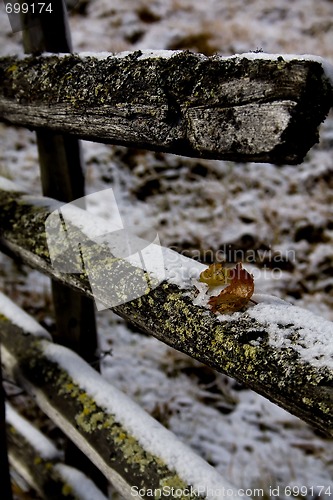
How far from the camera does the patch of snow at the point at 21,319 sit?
216cm

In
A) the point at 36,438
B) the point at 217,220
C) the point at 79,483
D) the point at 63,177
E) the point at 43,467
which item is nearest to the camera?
the point at 63,177

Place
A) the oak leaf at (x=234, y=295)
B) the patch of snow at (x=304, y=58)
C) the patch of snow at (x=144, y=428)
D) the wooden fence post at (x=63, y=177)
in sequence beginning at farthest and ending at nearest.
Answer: the wooden fence post at (x=63, y=177) → the patch of snow at (x=144, y=428) → the oak leaf at (x=234, y=295) → the patch of snow at (x=304, y=58)

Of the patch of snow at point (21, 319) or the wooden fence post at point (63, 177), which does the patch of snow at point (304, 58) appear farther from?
the patch of snow at point (21, 319)

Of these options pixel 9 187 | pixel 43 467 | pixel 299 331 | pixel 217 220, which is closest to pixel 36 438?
pixel 43 467

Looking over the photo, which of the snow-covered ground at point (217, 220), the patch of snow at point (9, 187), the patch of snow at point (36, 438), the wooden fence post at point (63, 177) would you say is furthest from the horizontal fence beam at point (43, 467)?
the patch of snow at point (9, 187)

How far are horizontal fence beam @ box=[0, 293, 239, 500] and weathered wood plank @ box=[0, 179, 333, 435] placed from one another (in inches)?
Answer: 21.4

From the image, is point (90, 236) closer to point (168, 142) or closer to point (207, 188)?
point (168, 142)

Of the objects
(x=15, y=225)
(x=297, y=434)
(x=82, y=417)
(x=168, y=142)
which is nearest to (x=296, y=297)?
(x=297, y=434)

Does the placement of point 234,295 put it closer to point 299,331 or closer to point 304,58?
point 299,331

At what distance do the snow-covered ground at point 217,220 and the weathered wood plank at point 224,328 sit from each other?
1.94 m

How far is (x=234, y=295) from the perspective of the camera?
987 millimetres

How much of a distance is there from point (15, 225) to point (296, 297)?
110 inches

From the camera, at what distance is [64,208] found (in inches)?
61.6

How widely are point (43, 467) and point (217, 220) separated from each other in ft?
9.30
